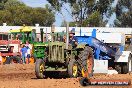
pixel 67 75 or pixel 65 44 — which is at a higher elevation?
pixel 65 44

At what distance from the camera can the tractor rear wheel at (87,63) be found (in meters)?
17.3

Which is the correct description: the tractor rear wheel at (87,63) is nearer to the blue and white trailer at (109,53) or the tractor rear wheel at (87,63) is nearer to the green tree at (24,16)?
the blue and white trailer at (109,53)

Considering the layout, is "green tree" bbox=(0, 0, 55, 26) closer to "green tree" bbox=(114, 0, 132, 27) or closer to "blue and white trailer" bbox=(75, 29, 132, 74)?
"green tree" bbox=(114, 0, 132, 27)

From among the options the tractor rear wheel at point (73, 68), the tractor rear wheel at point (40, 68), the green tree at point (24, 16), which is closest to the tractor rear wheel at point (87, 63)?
the tractor rear wheel at point (73, 68)

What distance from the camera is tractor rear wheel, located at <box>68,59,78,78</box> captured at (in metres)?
16.4

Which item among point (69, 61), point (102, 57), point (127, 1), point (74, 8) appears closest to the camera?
point (69, 61)

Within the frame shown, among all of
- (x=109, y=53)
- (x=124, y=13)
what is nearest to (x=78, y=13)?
(x=124, y=13)

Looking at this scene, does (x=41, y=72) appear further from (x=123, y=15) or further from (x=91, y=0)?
(x=123, y=15)

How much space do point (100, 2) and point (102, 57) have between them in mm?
46234

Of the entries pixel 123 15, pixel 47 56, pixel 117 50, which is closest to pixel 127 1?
pixel 123 15

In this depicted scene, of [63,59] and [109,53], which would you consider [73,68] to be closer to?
[63,59]

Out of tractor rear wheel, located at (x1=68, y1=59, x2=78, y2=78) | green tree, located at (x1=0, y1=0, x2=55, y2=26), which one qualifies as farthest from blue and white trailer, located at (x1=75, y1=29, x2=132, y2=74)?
green tree, located at (x1=0, y1=0, x2=55, y2=26)

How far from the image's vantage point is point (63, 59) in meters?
16.8

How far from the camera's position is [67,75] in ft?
56.0
